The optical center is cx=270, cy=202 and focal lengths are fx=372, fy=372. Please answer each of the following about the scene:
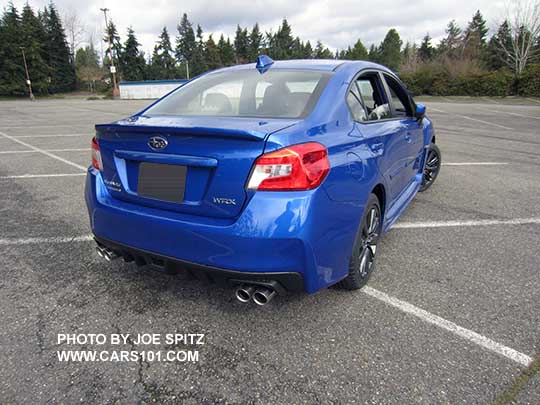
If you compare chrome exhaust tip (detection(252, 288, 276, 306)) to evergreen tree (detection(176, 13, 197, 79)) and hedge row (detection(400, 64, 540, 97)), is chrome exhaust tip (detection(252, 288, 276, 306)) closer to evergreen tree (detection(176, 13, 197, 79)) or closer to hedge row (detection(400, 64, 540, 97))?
hedge row (detection(400, 64, 540, 97))

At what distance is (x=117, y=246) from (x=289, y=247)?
1132 mm

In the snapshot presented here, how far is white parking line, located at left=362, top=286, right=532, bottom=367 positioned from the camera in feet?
6.77

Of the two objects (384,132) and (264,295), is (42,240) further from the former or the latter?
(384,132)

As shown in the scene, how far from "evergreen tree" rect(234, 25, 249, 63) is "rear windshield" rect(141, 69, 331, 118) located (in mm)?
88796

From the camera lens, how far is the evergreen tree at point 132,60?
61594 millimetres

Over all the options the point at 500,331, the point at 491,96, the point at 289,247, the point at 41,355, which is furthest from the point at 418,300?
the point at 491,96

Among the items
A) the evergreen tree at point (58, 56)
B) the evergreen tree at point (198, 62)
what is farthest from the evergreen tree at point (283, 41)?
the evergreen tree at point (58, 56)

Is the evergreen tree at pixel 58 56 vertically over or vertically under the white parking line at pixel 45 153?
over

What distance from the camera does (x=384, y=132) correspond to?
111 inches

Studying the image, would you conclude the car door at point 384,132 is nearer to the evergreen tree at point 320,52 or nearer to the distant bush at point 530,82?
the distant bush at point 530,82

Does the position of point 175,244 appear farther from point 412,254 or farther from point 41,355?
point 412,254

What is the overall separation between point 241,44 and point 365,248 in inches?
3613

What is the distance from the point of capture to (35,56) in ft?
181

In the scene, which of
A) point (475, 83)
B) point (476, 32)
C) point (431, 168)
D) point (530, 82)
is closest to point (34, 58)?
point (475, 83)
